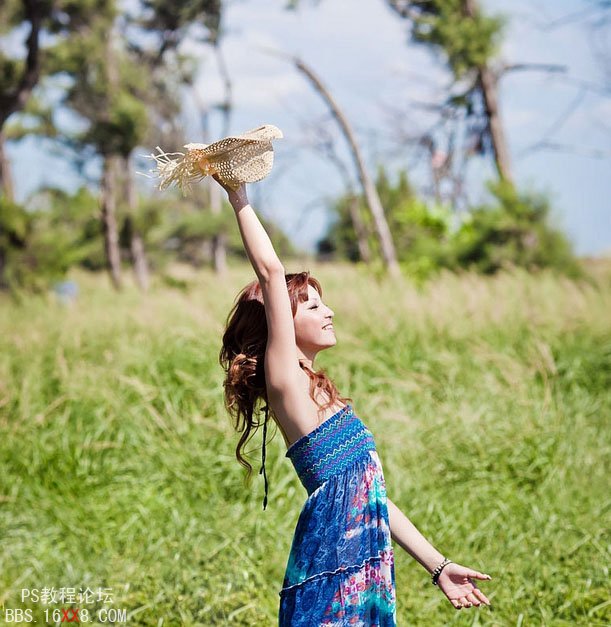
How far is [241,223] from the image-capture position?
6.72ft

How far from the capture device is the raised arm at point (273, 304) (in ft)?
6.62

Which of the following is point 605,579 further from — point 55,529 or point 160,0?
point 160,0

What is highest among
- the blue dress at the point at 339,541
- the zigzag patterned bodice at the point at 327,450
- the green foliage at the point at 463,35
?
the green foliage at the point at 463,35

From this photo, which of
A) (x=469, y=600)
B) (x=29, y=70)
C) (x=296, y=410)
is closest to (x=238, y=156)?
(x=296, y=410)

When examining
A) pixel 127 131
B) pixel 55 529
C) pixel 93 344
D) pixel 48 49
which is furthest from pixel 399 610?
pixel 48 49

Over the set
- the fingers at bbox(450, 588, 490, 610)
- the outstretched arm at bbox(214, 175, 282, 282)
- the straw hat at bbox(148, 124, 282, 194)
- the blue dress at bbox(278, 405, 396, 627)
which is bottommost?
the fingers at bbox(450, 588, 490, 610)

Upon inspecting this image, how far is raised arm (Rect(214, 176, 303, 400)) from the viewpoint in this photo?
2018mm

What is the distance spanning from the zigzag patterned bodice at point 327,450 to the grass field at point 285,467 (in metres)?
1.57

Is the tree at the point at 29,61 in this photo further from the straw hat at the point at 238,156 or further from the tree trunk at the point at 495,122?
the straw hat at the point at 238,156

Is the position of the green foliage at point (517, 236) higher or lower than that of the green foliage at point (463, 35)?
lower

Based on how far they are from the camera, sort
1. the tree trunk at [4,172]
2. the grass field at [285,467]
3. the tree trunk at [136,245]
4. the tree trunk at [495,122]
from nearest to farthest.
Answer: the grass field at [285,467]
the tree trunk at [495,122]
the tree trunk at [136,245]
the tree trunk at [4,172]

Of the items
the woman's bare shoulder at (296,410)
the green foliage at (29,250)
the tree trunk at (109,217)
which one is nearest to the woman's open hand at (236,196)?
the woman's bare shoulder at (296,410)

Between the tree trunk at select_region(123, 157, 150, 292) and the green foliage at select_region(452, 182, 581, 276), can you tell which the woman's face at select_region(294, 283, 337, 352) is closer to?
the green foliage at select_region(452, 182, 581, 276)

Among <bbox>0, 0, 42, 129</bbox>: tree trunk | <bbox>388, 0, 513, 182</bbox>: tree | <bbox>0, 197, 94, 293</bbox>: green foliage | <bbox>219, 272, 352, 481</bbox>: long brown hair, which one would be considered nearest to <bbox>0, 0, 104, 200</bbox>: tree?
<bbox>0, 0, 42, 129</bbox>: tree trunk
